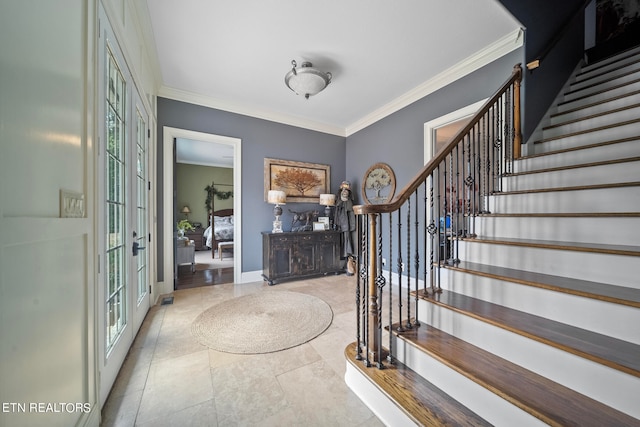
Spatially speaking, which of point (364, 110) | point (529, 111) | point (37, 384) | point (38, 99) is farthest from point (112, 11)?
point (529, 111)

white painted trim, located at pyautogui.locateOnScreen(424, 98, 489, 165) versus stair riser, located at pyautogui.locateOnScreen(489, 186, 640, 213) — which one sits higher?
white painted trim, located at pyautogui.locateOnScreen(424, 98, 489, 165)

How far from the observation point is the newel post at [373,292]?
1430 millimetres

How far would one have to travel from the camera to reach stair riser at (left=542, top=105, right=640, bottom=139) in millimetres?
1925

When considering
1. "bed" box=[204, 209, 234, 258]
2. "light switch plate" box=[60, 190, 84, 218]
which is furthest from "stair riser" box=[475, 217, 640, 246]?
"bed" box=[204, 209, 234, 258]

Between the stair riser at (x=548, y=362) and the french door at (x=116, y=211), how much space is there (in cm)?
188

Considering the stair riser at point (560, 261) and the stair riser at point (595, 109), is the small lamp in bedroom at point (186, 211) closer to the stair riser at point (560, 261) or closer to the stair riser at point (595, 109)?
the stair riser at point (560, 261)

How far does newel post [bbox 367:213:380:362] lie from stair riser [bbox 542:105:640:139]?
2.33m

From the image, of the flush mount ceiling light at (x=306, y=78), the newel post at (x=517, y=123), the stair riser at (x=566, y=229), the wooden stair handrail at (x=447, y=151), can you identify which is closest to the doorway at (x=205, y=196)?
the flush mount ceiling light at (x=306, y=78)

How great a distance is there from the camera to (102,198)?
133 cm

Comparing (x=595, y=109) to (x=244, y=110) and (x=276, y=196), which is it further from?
(x=244, y=110)

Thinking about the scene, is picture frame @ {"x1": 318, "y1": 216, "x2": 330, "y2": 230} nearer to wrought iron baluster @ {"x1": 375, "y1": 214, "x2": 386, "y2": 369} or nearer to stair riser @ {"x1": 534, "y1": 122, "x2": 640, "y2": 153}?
wrought iron baluster @ {"x1": 375, "y1": 214, "x2": 386, "y2": 369}

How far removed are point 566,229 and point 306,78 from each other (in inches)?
107

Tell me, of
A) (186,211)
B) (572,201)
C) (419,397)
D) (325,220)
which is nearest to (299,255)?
(325,220)

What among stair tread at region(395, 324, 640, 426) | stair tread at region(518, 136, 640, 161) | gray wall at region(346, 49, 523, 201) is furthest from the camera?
gray wall at region(346, 49, 523, 201)
